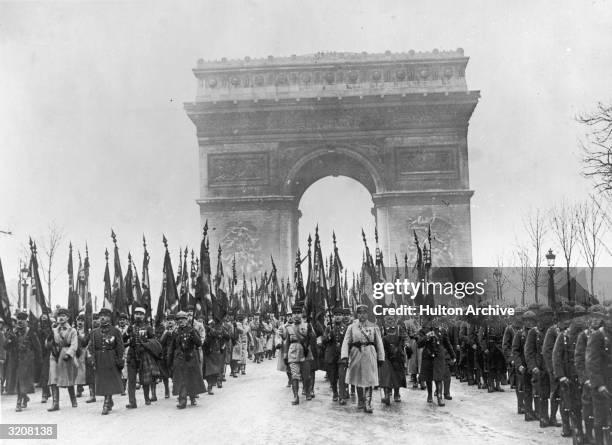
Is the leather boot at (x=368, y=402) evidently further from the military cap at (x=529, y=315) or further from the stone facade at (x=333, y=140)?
the stone facade at (x=333, y=140)

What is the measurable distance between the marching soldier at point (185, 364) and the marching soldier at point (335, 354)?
226cm

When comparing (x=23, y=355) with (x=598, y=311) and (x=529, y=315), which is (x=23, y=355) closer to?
(x=529, y=315)

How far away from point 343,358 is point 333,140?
25.0 metres

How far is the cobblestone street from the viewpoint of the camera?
8836mm

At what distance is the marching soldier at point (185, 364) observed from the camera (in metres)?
11.7

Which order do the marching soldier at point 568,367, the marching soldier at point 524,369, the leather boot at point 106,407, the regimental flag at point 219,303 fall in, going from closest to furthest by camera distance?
1. the marching soldier at point 568,367
2. the marching soldier at point 524,369
3. the leather boot at point 106,407
4. the regimental flag at point 219,303

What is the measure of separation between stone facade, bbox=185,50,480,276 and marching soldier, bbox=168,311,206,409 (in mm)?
23304

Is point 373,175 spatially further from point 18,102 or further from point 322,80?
point 18,102

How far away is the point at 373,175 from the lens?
117 feet

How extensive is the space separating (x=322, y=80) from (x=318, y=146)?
10.4ft

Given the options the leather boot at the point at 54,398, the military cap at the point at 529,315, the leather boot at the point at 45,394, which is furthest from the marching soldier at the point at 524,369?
the leather boot at the point at 45,394

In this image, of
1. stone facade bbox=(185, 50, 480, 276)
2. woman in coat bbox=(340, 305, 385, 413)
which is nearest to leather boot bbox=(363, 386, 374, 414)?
woman in coat bbox=(340, 305, 385, 413)

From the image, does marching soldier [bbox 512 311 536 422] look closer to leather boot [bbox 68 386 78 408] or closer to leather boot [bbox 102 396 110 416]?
leather boot [bbox 102 396 110 416]

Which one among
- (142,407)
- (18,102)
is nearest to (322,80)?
(18,102)
